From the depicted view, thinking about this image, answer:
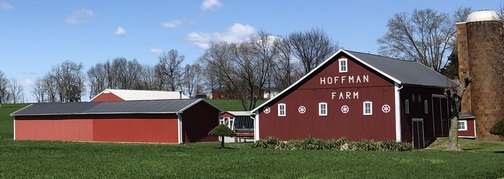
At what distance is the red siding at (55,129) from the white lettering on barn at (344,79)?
75.5 feet

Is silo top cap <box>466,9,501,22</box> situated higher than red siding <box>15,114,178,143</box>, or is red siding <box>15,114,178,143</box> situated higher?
silo top cap <box>466,9,501,22</box>

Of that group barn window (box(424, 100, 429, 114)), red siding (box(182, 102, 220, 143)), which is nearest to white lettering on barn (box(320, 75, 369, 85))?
barn window (box(424, 100, 429, 114))

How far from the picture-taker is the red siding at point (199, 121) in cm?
4894

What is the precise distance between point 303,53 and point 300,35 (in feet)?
9.44

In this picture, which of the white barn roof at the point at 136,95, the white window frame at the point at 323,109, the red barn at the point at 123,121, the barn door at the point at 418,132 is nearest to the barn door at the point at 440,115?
the barn door at the point at 418,132

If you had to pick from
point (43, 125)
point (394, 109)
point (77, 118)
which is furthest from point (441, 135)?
point (43, 125)

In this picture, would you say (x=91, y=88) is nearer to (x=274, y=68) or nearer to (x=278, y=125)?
(x=274, y=68)

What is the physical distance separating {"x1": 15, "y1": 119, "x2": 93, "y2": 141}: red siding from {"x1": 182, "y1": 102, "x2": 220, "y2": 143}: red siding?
995 centimetres

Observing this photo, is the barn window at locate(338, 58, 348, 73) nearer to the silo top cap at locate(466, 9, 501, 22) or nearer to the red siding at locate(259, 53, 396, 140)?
the red siding at locate(259, 53, 396, 140)

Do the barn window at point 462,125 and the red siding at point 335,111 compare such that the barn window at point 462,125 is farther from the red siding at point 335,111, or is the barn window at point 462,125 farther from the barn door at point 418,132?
the red siding at point 335,111

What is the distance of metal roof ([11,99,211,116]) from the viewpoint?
1945 inches

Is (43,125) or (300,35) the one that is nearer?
(43,125)

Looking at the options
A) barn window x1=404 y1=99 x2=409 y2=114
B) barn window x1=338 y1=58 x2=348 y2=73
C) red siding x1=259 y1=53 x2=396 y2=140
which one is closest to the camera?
red siding x1=259 y1=53 x2=396 y2=140

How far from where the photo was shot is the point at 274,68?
286ft
